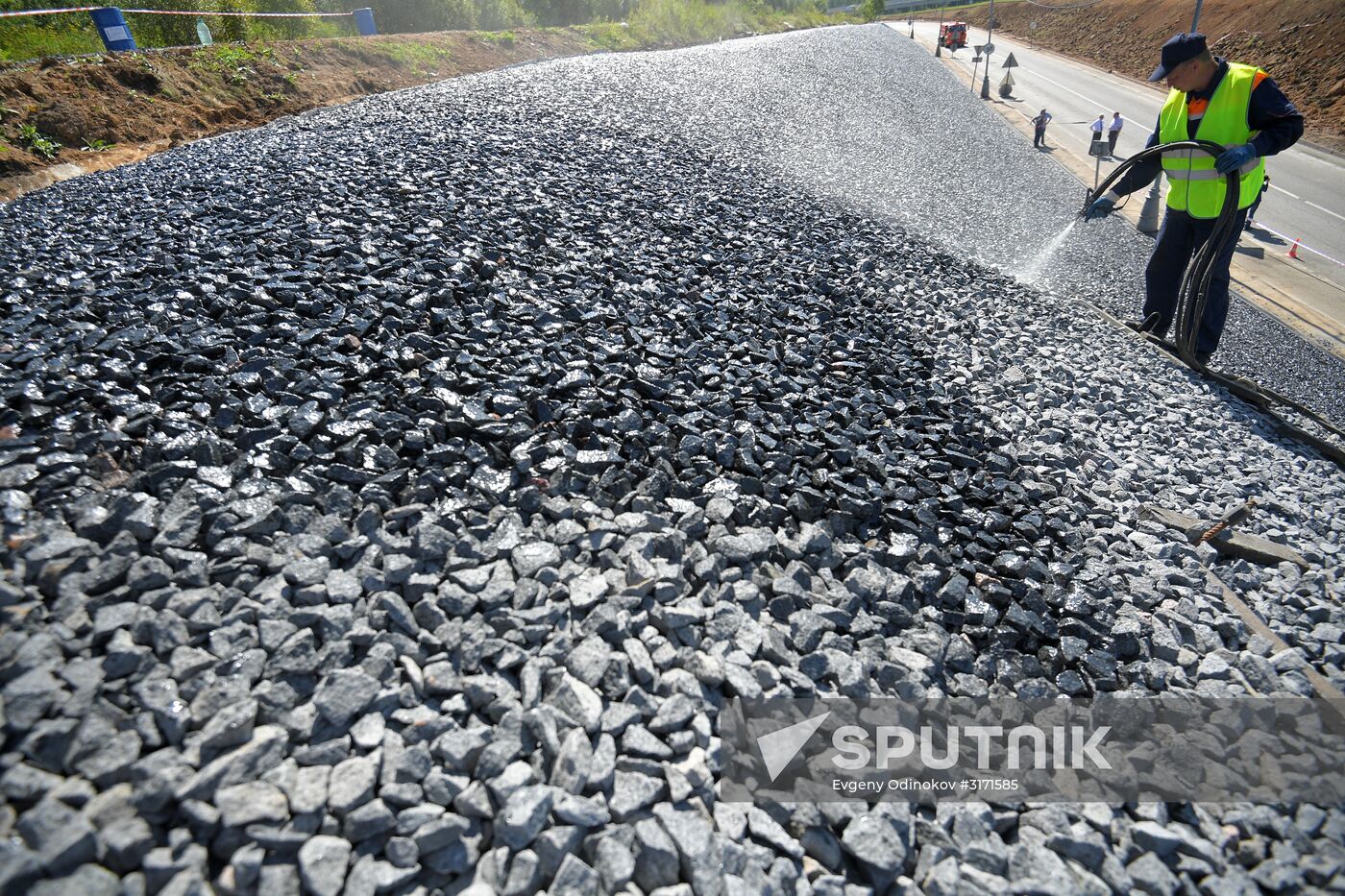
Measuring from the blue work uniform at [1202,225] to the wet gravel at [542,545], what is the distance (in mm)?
657

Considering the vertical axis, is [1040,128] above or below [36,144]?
below

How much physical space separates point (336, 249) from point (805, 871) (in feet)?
15.7

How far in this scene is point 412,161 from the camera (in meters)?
6.76

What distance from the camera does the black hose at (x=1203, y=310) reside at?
17.3 feet

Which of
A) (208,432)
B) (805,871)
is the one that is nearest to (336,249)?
(208,432)

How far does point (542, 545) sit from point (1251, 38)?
3609 cm

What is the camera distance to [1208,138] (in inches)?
214

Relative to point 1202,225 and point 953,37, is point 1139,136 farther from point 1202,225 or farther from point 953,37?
point 953,37

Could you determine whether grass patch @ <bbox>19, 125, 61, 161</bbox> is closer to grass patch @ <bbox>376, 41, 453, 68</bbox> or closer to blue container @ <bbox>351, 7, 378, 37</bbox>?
grass patch @ <bbox>376, 41, 453, 68</bbox>

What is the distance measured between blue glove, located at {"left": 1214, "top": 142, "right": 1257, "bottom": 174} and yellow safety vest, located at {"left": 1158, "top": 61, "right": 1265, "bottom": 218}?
0.39 feet

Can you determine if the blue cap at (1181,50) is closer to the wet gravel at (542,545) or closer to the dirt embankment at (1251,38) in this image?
the wet gravel at (542,545)

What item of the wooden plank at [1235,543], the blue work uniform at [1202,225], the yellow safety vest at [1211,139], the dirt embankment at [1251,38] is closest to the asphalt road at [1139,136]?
the dirt embankment at [1251,38]

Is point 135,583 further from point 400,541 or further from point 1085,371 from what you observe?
point 1085,371

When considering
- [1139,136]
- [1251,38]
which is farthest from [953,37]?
[1139,136]
